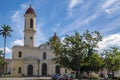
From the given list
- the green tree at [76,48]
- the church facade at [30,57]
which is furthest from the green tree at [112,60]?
the church facade at [30,57]

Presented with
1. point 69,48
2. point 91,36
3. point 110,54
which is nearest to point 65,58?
point 69,48

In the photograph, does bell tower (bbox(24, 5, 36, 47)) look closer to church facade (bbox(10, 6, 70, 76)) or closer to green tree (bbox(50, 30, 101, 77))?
church facade (bbox(10, 6, 70, 76))

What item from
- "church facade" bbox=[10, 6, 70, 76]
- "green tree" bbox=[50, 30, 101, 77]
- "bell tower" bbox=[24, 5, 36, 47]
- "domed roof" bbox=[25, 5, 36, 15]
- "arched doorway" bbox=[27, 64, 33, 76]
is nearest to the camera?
"green tree" bbox=[50, 30, 101, 77]

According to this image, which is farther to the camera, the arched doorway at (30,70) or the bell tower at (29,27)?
the bell tower at (29,27)

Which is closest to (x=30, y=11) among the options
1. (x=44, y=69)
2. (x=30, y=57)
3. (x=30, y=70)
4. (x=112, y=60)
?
(x=30, y=57)

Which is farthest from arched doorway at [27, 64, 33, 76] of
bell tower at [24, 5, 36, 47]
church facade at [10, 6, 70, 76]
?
bell tower at [24, 5, 36, 47]

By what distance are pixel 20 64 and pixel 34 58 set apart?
180 inches

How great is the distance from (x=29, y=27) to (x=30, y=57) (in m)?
9.40

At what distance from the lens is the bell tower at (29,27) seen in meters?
90.9

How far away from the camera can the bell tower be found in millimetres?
90875

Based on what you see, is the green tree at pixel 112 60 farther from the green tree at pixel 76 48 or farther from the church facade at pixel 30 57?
the church facade at pixel 30 57

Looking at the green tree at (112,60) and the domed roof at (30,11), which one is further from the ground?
the domed roof at (30,11)

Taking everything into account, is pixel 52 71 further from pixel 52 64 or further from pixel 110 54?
pixel 110 54

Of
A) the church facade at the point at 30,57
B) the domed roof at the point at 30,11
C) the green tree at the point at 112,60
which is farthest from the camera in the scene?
the domed roof at the point at 30,11
